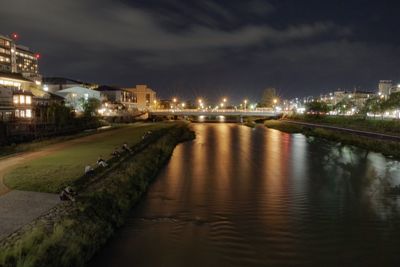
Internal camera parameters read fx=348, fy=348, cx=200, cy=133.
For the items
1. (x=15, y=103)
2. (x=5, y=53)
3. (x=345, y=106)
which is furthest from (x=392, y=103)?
(x=5, y=53)

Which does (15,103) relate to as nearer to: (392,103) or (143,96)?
(392,103)

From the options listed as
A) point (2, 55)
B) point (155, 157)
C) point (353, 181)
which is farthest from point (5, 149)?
point (2, 55)

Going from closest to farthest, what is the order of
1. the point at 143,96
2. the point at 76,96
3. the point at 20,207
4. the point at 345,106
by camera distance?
the point at 20,207 < the point at 76,96 < the point at 345,106 < the point at 143,96

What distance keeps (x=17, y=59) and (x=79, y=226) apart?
301 ft

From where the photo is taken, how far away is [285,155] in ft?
99.2

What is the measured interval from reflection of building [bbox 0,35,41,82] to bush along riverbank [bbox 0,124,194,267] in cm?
5553

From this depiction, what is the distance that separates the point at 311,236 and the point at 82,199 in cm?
737

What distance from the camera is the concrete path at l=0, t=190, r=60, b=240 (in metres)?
8.36

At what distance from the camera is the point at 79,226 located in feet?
30.2

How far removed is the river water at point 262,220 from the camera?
31.6 ft

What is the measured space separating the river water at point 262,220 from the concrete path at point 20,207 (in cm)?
204

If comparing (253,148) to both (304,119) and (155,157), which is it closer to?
(155,157)

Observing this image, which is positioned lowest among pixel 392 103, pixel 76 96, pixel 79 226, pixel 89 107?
pixel 79 226

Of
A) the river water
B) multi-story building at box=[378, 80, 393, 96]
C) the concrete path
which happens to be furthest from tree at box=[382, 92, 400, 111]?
multi-story building at box=[378, 80, 393, 96]
